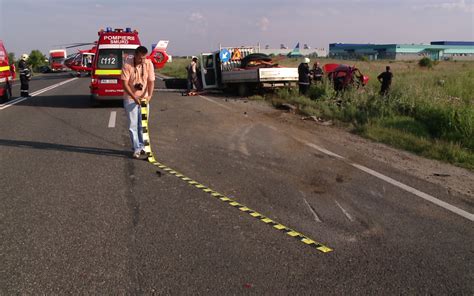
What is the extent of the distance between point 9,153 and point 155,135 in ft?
9.73

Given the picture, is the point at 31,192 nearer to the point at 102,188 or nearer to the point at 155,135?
the point at 102,188

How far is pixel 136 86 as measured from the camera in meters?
7.42

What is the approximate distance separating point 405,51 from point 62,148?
12711cm

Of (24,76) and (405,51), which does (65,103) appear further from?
(405,51)

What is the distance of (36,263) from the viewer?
3.70 metres

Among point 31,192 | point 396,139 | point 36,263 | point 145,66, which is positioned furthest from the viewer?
point 396,139

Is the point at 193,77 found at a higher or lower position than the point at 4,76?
lower

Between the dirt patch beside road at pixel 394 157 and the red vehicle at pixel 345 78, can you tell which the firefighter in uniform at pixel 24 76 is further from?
the red vehicle at pixel 345 78

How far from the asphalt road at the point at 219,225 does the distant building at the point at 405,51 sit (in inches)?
4258

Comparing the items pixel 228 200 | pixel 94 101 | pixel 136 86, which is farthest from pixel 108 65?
pixel 228 200

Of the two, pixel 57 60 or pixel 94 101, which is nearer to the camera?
pixel 94 101

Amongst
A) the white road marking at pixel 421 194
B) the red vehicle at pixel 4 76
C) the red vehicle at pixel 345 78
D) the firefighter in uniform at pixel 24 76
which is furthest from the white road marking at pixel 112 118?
the red vehicle at pixel 345 78

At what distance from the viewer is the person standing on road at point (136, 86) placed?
7367 mm

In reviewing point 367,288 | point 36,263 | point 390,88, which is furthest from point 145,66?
point 390,88
